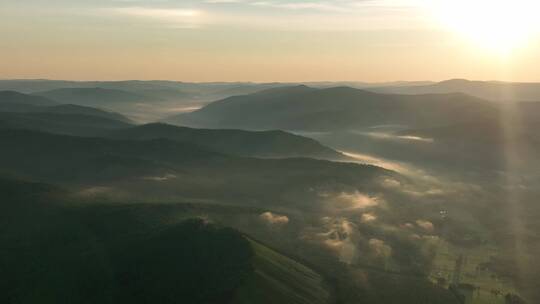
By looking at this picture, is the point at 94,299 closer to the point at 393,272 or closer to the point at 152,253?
the point at 152,253

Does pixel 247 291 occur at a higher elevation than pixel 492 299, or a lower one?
higher

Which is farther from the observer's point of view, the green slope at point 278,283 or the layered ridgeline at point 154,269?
the layered ridgeline at point 154,269

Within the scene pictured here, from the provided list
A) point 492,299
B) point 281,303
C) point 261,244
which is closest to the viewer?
point 281,303

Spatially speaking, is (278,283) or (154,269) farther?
(154,269)


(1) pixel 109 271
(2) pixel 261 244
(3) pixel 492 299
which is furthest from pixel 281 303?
(3) pixel 492 299

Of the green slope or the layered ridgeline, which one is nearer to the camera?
the green slope

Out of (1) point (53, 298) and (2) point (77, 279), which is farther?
(2) point (77, 279)

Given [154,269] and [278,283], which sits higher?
[154,269]

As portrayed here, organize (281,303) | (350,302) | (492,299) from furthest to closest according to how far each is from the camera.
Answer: (492,299) < (350,302) < (281,303)
